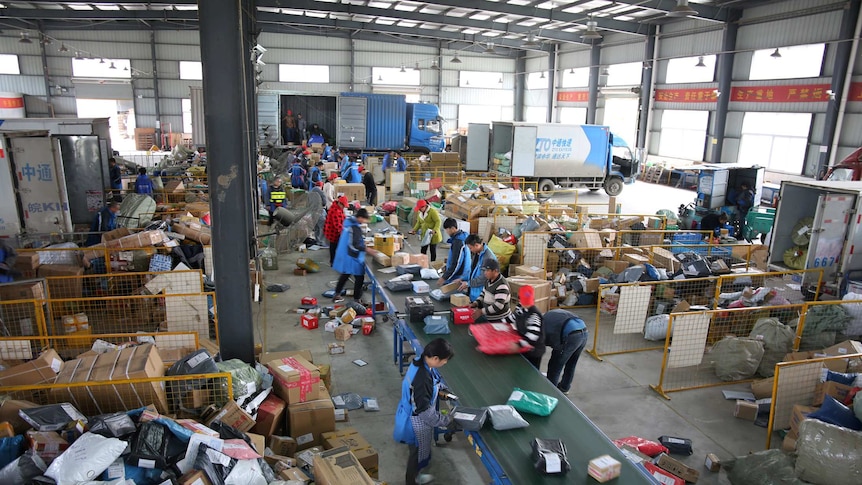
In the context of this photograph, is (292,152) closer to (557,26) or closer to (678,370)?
(557,26)

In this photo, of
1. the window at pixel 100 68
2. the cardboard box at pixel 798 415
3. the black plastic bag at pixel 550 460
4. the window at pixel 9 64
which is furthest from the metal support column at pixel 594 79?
the window at pixel 9 64

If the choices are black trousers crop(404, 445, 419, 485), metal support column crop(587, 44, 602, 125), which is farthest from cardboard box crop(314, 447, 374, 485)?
metal support column crop(587, 44, 602, 125)

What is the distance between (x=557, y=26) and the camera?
28375mm

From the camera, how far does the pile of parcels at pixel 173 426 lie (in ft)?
11.9

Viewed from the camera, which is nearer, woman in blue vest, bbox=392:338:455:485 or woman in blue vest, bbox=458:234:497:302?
woman in blue vest, bbox=392:338:455:485

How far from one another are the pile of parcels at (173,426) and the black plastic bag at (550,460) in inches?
47.6

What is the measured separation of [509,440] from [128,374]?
3.20 meters

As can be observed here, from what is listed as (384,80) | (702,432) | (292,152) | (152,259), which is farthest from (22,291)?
(384,80)

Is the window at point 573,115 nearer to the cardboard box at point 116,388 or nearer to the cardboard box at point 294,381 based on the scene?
the cardboard box at point 294,381

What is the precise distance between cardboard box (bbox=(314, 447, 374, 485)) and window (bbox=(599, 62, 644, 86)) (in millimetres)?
26868

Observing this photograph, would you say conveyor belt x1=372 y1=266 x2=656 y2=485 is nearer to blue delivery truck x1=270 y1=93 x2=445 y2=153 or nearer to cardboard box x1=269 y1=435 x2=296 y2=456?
cardboard box x1=269 y1=435 x2=296 y2=456

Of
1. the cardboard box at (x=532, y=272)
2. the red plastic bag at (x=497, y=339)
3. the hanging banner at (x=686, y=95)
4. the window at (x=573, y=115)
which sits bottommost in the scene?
the cardboard box at (x=532, y=272)

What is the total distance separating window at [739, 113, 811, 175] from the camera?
1969 centimetres

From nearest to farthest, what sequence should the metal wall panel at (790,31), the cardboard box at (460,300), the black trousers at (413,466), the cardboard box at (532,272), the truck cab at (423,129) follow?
the black trousers at (413,466)
the cardboard box at (460,300)
the cardboard box at (532,272)
the metal wall panel at (790,31)
the truck cab at (423,129)
